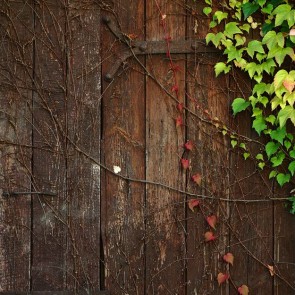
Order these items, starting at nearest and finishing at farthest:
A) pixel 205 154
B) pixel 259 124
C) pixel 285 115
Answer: pixel 285 115 < pixel 259 124 < pixel 205 154

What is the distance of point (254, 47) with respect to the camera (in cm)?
322

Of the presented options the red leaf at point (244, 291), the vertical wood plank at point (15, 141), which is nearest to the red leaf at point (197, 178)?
the red leaf at point (244, 291)

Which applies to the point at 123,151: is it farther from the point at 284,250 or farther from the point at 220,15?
the point at 284,250

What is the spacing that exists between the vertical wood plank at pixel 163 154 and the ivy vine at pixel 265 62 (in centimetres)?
23

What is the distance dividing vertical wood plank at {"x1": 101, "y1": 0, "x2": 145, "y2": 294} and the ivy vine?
1.45 ft

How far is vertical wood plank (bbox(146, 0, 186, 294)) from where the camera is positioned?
335 centimetres

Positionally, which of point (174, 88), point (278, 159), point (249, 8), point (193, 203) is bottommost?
point (193, 203)

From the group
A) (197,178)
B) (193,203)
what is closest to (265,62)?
(197,178)

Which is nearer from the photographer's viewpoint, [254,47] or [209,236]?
[254,47]

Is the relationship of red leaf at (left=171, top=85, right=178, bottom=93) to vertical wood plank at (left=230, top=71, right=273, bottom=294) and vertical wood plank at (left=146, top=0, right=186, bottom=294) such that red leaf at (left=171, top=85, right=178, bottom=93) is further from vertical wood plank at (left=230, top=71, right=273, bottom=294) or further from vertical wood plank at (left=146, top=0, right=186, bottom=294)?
vertical wood plank at (left=230, top=71, right=273, bottom=294)

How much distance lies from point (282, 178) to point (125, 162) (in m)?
0.86

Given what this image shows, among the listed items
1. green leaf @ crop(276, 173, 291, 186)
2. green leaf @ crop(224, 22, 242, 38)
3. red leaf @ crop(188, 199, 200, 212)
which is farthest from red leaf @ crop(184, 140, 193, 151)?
green leaf @ crop(224, 22, 242, 38)

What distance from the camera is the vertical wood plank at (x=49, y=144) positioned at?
330cm

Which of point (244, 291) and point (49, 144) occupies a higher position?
point (49, 144)
